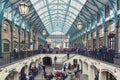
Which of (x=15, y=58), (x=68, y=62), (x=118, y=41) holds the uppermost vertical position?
(x=118, y=41)

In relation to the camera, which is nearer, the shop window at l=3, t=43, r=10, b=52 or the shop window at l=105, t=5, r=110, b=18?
the shop window at l=3, t=43, r=10, b=52

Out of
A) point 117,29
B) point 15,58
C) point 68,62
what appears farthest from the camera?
point 68,62

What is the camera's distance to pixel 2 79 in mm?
15297

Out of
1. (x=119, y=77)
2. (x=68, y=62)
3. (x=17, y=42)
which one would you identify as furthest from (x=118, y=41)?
(x=68, y=62)

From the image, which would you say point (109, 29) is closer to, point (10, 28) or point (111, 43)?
point (111, 43)

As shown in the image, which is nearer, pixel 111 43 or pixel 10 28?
pixel 111 43

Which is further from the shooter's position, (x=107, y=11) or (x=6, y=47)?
(x=107, y=11)

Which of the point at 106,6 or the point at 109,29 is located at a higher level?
the point at 106,6

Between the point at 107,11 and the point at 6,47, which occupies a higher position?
the point at 107,11

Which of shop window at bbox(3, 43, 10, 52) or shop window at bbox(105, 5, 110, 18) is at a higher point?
shop window at bbox(105, 5, 110, 18)

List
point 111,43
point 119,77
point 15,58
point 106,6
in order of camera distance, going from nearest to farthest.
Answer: point 119,77 → point 15,58 → point 111,43 → point 106,6

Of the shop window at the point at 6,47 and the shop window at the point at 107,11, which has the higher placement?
the shop window at the point at 107,11

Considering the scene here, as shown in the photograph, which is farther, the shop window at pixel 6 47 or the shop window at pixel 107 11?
the shop window at pixel 107 11

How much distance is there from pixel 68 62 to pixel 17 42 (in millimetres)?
13381
